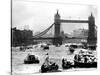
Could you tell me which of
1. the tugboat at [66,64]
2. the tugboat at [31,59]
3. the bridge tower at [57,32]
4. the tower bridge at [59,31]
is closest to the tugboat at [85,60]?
the tugboat at [66,64]

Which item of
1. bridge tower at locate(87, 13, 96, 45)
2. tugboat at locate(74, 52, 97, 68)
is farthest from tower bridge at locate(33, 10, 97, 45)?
tugboat at locate(74, 52, 97, 68)

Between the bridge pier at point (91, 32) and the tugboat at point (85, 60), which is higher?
the bridge pier at point (91, 32)

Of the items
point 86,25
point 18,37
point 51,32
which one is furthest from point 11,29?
point 86,25

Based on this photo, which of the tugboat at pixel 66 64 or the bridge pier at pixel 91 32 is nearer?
the tugboat at pixel 66 64

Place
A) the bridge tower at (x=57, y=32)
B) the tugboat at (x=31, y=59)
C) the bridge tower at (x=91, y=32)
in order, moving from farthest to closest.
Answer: the bridge tower at (x=91, y=32)
the bridge tower at (x=57, y=32)
the tugboat at (x=31, y=59)

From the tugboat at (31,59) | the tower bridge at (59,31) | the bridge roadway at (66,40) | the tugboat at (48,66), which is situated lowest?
the tugboat at (48,66)

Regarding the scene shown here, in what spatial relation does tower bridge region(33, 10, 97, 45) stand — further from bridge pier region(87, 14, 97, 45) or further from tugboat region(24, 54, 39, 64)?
tugboat region(24, 54, 39, 64)

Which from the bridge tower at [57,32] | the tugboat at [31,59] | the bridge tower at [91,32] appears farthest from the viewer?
the bridge tower at [91,32]

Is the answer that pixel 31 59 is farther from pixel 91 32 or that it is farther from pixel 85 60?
pixel 91 32

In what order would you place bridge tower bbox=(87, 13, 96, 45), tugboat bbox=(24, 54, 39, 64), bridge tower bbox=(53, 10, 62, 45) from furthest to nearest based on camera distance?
bridge tower bbox=(87, 13, 96, 45) < bridge tower bbox=(53, 10, 62, 45) < tugboat bbox=(24, 54, 39, 64)

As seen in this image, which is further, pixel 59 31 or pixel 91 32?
pixel 91 32

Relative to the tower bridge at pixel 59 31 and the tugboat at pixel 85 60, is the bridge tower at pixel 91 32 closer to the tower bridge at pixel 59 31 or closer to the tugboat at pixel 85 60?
the tower bridge at pixel 59 31

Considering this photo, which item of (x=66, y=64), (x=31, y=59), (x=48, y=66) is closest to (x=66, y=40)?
(x=66, y=64)
